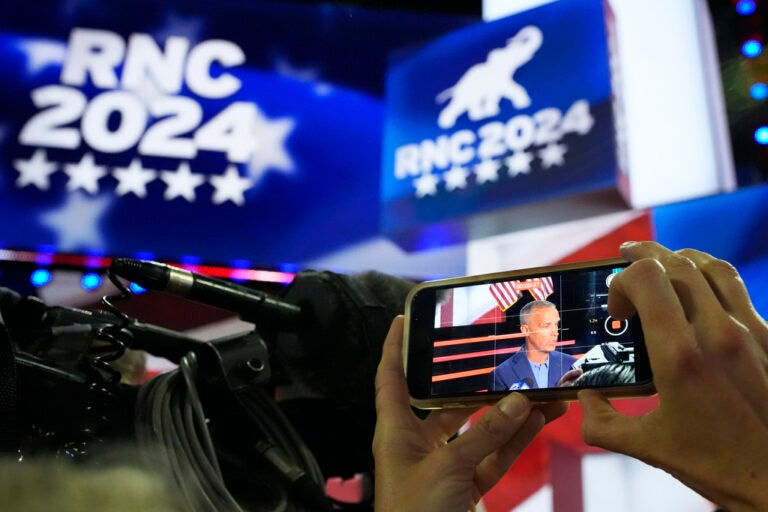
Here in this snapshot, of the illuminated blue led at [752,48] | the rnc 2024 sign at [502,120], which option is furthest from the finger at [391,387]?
the illuminated blue led at [752,48]

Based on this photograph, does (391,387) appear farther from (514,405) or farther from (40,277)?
(40,277)

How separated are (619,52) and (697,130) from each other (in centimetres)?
37

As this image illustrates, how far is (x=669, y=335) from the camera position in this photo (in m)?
0.45

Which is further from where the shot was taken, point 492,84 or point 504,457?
point 492,84

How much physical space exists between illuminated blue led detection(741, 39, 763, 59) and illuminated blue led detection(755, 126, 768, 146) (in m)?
0.26

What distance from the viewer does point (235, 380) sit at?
640 millimetres

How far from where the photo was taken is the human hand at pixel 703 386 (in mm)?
434

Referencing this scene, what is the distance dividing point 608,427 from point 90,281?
2.01 meters

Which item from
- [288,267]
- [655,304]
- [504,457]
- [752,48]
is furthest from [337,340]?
[752,48]

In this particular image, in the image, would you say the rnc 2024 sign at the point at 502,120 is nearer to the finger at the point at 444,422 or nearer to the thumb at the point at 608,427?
the finger at the point at 444,422

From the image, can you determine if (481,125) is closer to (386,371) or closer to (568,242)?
(568,242)

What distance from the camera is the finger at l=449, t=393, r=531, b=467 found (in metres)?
0.57

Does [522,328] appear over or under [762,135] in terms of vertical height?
under

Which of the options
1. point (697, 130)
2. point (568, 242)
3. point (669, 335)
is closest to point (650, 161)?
point (697, 130)
